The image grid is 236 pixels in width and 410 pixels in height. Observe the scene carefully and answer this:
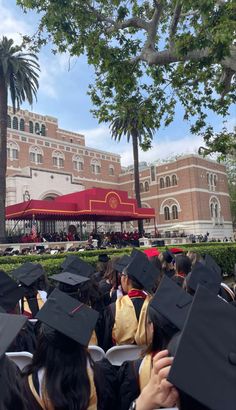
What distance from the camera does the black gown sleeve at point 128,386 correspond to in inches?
85.4

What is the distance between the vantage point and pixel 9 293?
3918 mm

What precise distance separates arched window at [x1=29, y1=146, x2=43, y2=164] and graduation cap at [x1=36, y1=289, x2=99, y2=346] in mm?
44046

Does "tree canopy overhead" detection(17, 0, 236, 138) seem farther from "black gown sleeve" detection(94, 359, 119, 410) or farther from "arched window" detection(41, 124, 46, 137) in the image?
"arched window" detection(41, 124, 46, 137)

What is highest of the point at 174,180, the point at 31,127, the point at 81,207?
the point at 31,127

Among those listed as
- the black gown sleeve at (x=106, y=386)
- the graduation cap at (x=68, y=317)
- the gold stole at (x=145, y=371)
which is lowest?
the black gown sleeve at (x=106, y=386)

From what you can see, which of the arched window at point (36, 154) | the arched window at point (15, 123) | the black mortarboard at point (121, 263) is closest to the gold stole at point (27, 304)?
the black mortarboard at point (121, 263)

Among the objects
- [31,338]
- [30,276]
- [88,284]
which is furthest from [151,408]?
[30,276]

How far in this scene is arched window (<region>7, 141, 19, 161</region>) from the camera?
4206 cm

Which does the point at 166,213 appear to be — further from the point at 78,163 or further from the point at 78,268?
the point at 78,268

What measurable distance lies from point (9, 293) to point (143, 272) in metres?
1.54

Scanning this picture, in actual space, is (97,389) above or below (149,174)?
below

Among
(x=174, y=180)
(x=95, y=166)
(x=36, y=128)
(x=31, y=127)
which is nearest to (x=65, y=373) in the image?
(x=174, y=180)

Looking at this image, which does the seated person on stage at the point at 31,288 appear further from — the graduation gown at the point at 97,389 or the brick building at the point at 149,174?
the brick building at the point at 149,174

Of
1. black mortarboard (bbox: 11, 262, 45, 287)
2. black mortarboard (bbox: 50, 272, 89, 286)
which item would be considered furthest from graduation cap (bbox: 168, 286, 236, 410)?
black mortarboard (bbox: 11, 262, 45, 287)
